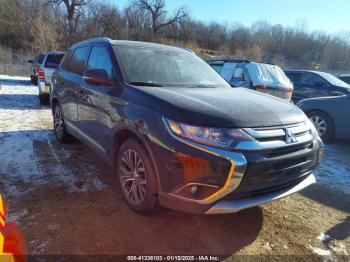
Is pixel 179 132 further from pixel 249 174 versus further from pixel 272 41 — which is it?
pixel 272 41

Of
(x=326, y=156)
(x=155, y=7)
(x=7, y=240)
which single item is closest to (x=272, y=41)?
(x=155, y=7)

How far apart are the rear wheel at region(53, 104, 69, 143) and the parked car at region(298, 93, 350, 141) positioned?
17.2ft

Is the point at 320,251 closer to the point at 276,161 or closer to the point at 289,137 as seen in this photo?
the point at 276,161

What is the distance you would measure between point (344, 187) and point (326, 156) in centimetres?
144

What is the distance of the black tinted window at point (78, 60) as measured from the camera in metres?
4.29

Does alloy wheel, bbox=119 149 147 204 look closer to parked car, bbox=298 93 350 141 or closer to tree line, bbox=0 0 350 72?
parked car, bbox=298 93 350 141

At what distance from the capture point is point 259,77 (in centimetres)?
712

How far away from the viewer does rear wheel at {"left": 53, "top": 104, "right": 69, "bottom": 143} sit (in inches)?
200

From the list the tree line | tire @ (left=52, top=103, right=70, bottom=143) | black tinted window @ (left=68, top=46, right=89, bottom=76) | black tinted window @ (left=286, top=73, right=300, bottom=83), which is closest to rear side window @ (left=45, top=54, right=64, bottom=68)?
tire @ (left=52, top=103, right=70, bottom=143)

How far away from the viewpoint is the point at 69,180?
12.2 feet

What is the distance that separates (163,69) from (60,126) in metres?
2.62

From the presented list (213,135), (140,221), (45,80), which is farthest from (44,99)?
(213,135)

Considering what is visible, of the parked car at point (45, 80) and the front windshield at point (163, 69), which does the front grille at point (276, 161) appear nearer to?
the front windshield at point (163, 69)

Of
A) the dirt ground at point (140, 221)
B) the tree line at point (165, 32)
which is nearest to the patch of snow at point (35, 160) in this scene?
the dirt ground at point (140, 221)
